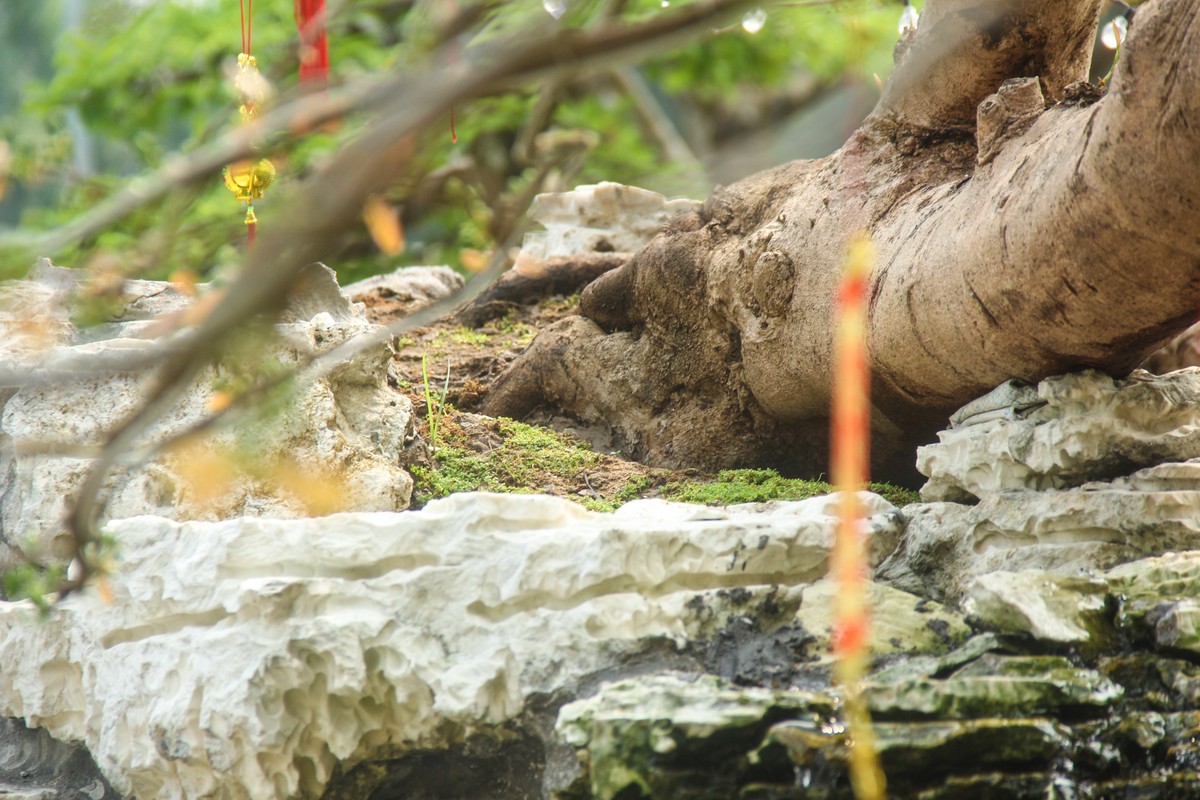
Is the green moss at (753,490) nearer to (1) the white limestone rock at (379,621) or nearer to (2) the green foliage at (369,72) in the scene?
(1) the white limestone rock at (379,621)

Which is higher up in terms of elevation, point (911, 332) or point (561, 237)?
point (561, 237)

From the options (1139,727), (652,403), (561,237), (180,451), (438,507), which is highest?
(561,237)

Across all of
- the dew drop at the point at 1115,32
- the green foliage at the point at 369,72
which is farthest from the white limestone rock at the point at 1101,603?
the green foliage at the point at 369,72

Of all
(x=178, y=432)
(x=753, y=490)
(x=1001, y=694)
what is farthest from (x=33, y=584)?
(x=753, y=490)

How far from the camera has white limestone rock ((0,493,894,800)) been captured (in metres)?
2.89

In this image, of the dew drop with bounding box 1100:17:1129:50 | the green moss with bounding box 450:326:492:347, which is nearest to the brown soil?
the green moss with bounding box 450:326:492:347

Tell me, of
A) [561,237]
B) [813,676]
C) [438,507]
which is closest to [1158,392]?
[813,676]

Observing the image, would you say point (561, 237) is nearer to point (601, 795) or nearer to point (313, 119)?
point (601, 795)

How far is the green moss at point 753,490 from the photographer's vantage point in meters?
4.18

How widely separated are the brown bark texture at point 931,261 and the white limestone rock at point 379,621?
37.7 inches

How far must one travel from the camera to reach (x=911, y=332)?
3670 mm

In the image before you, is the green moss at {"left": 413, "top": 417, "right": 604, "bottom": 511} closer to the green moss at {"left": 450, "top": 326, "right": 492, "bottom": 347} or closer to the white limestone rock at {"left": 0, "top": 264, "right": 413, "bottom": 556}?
the white limestone rock at {"left": 0, "top": 264, "right": 413, "bottom": 556}

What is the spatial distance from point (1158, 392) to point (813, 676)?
4.98 ft

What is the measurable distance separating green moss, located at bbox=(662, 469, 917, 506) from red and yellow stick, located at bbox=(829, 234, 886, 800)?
5.2 inches
